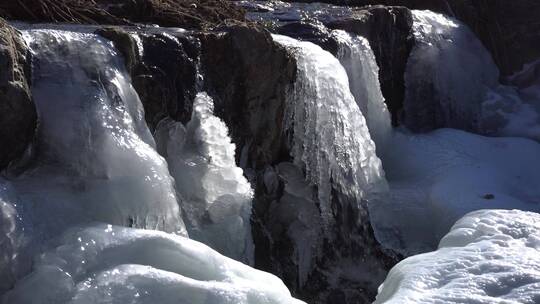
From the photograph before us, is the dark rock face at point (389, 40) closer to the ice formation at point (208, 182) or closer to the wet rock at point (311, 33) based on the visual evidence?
the wet rock at point (311, 33)

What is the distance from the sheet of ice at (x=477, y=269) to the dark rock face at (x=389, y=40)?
317 centimetres

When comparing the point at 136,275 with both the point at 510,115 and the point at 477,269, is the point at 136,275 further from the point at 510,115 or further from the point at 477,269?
the point at 510,115

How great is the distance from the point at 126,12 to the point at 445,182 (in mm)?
3130

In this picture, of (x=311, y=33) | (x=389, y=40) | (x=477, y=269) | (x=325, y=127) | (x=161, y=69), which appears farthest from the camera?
(x=389, y=40)

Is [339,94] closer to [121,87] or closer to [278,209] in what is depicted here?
[278,209]

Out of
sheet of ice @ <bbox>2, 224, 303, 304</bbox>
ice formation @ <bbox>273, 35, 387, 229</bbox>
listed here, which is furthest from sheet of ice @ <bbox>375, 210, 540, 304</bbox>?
ice formation @ <bbox>273, 35, 387, 229</bbox>

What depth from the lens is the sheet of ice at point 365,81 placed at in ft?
24.4

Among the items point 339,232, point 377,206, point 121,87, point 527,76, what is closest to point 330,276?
point 339,232

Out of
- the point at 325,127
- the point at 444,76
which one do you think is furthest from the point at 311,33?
the point at 444,76

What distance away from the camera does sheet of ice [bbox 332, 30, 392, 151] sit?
745 centimetres

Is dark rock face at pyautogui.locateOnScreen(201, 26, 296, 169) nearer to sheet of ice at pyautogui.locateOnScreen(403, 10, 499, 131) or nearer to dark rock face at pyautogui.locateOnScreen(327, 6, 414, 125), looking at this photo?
dark rock face at pyautogui.locateOnScreen(327, 6, 414, 125)

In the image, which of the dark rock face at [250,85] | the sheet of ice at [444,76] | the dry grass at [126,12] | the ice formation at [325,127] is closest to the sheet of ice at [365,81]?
the ice formation at [325,127]

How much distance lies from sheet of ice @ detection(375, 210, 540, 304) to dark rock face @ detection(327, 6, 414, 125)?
317 cm

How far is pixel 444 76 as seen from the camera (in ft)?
31.1
